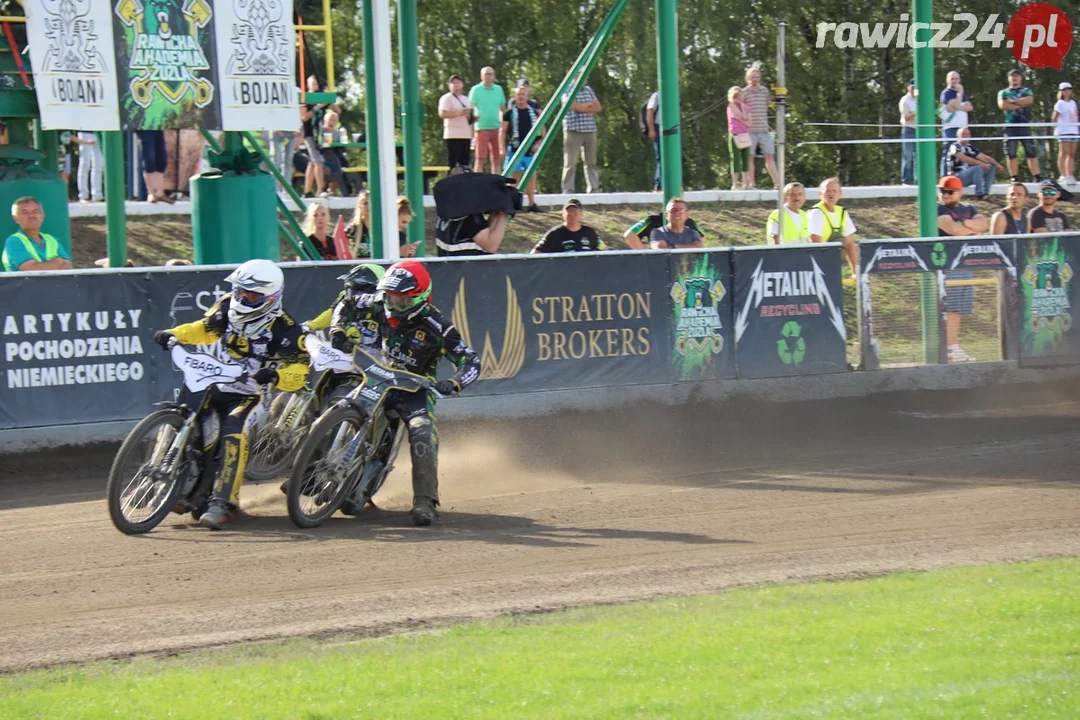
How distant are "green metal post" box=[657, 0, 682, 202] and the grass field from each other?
9940mm

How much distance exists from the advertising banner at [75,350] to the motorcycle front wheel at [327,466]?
10.4 feet

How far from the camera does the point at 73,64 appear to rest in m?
13.1

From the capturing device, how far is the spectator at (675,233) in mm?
15102

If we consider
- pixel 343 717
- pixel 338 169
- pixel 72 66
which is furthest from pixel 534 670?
pixel 338 169

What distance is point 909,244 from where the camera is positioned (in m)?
15.4

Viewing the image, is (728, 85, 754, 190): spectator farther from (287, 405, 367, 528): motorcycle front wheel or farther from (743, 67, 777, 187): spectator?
(287, 405, 367, 528): motorcycle front wheel

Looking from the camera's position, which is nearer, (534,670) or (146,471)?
(534,670)

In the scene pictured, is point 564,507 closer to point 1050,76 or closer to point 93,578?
point 93,578

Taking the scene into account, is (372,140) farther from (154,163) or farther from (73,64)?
(73,64)

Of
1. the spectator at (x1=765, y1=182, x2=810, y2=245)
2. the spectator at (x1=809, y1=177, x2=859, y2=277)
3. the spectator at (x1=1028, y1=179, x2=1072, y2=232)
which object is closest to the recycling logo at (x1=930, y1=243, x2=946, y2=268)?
the spectator at (x1=809, y1=177, x2=859, y2=277)

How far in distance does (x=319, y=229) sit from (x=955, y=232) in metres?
7.36

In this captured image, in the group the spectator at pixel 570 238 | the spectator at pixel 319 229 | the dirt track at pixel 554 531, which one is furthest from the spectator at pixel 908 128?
the spectator at pixel 319 229

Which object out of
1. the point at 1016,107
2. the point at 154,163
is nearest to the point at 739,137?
the point at 1016,107

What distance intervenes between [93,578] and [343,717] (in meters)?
3.14
